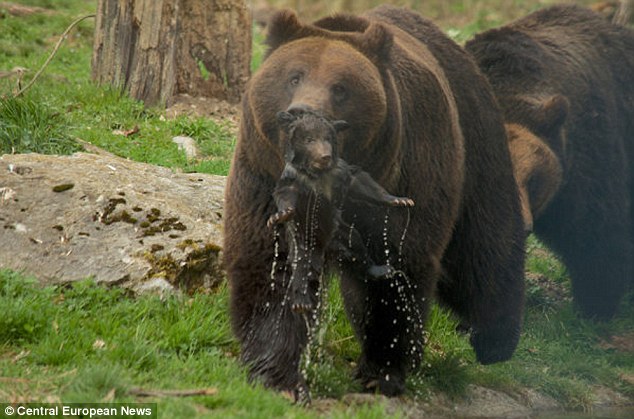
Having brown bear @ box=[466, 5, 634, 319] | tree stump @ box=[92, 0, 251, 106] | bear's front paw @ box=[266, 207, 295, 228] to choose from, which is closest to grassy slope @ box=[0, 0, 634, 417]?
tree stump @ box=[92, 0, 251, 106]

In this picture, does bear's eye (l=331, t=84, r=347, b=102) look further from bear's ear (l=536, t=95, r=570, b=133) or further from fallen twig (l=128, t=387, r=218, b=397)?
bear's ear (l=536, t=95, r=570, b=133)

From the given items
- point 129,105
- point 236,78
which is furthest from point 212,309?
point 236,78

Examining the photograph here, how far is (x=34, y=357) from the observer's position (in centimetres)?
581

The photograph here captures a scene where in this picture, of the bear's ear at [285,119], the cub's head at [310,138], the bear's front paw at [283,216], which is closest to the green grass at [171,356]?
the bear's front paw at [283,216]

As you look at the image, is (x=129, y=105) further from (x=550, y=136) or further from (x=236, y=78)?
(x=550, y=136)

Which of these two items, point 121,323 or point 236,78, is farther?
point 236,78

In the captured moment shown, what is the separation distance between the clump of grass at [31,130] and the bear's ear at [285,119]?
11.6ft

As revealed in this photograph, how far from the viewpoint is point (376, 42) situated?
19.4 feet

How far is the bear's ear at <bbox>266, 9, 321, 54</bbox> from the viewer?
5.93m

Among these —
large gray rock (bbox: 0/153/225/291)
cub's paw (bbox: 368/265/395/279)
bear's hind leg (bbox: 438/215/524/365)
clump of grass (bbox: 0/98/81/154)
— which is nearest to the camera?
cub's paw (bbox: 368/265/395/279)

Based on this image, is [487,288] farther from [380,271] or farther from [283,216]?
[283,216]

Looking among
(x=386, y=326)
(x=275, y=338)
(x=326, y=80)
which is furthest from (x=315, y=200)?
(x=386, y=326)

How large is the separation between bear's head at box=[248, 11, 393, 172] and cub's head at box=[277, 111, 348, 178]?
93 millimetres

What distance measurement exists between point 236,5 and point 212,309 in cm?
482
